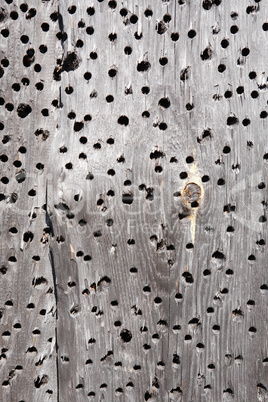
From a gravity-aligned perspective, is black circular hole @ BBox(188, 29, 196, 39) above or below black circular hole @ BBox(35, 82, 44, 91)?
above

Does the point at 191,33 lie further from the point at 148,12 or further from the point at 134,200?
the point at 134,200

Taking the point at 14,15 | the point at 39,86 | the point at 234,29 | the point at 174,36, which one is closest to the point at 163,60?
the point at 174,36

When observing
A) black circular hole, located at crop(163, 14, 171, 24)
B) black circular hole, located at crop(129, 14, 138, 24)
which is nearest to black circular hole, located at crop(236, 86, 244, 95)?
black circular hole, located at crop(163, 14, 171, 24)

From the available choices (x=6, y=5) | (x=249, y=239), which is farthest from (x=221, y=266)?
(x=6, y=5)

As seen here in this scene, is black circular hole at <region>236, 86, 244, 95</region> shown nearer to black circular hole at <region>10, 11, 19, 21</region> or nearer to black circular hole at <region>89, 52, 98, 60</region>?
black circular hole at <region>89, 52, 98, 60</region>

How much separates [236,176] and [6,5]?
1180 millimetres

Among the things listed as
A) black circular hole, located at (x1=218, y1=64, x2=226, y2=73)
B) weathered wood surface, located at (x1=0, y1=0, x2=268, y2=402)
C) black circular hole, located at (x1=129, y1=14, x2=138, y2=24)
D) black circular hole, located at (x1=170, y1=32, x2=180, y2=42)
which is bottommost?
weathered wood surface, located at (x1=0, y1=0, x2=268, y2=402)

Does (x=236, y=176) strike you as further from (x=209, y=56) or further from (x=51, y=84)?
(x=51, y=84)

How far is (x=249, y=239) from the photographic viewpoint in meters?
1.46

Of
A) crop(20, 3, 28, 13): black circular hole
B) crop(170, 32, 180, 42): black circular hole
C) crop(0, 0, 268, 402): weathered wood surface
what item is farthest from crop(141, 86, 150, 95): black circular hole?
crop(20, 3, 28, 13): black circular hole

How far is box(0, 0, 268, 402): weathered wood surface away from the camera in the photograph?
142cm

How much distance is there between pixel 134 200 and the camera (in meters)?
1.45

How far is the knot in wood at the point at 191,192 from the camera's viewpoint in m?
1.44

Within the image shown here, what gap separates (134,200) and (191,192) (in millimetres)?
238
